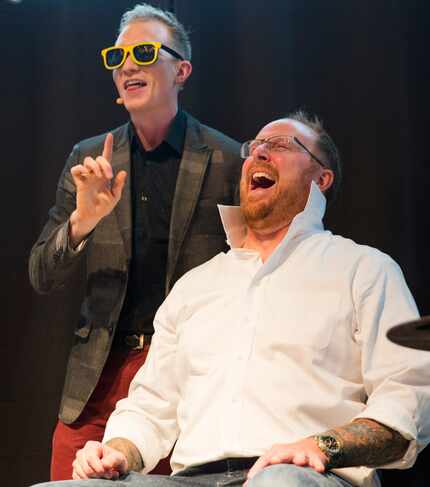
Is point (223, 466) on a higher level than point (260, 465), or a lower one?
lower

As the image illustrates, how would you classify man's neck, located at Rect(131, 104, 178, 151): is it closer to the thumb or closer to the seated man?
the thumb

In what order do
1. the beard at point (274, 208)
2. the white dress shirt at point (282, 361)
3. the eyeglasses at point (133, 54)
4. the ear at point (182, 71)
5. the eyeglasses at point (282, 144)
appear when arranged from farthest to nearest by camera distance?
the ear at point (182, 71) → the eyeglasses at point (133, 54) → the eyeglasses at point (282, 144) → the beard at point (274, 208) → the white dress shirt at point (282, 361)

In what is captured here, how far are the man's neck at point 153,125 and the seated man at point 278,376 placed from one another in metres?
0.54

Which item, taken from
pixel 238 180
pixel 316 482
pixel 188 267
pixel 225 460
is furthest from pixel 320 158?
pixel 316 482

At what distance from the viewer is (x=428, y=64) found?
2.68m

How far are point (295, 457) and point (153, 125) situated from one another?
140 cm

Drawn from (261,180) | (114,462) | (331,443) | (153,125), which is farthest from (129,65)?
(331,443)

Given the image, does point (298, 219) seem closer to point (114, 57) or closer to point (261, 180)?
point (261, 180)

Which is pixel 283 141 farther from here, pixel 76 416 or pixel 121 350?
pixel 76 416

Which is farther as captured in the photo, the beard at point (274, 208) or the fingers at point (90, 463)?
the beard at point (274, 208)

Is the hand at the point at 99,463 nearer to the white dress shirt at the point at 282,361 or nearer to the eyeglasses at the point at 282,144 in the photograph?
the white dress shirt at the point at 282,361

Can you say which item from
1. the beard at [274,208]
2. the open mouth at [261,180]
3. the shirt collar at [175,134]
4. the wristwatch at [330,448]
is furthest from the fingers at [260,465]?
the shirt collar at [175,134]

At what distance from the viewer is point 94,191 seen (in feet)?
7.63

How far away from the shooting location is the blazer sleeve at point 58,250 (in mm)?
2416
